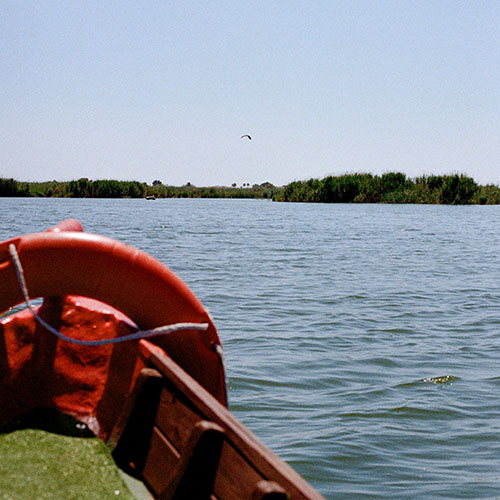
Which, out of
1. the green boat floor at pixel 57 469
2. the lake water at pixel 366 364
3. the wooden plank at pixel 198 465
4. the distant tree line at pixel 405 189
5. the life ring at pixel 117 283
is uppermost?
the distant tree line at pixel 405 189

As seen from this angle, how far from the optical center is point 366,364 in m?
5.35

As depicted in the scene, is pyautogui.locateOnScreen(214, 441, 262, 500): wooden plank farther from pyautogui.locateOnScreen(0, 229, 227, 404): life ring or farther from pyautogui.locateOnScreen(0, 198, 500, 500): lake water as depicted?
pyautogui.locateOnScreen(0, 198, 500, 500): lake water

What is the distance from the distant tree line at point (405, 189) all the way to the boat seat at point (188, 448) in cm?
3773

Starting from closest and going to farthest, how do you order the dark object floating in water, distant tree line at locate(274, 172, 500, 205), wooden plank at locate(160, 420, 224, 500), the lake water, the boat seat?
the boat seat, wooden plank at locate(160, 420, 224, 500), the lake water, the dark object floating in water, distant tree line at locate(274, 172, 500, 205)

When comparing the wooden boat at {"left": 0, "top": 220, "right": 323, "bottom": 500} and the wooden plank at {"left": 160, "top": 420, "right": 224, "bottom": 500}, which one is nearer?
the wooden plank at {"left": 160, "top": 420, "right": 224, "bottom": 500}

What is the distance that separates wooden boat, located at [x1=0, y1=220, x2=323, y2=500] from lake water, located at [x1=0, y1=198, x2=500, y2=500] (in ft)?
3.74

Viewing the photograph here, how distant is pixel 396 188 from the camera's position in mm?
39750

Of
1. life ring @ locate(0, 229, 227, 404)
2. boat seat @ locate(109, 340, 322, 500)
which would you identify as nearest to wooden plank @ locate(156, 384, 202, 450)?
boat seat @ locate(109, 340, 322, 500)

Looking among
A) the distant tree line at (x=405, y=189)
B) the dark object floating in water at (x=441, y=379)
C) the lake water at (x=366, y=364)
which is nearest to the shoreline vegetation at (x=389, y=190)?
the distant tree line at (x=405, y=189)

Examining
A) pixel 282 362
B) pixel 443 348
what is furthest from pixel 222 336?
pixel 443 348

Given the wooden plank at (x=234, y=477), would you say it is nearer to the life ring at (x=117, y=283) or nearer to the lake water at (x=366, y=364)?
the life ring at (x=117, y=283)

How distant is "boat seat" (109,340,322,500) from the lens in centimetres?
172

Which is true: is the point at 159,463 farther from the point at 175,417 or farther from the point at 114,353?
the point at 114,353

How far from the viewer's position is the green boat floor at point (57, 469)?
2.31 meters
